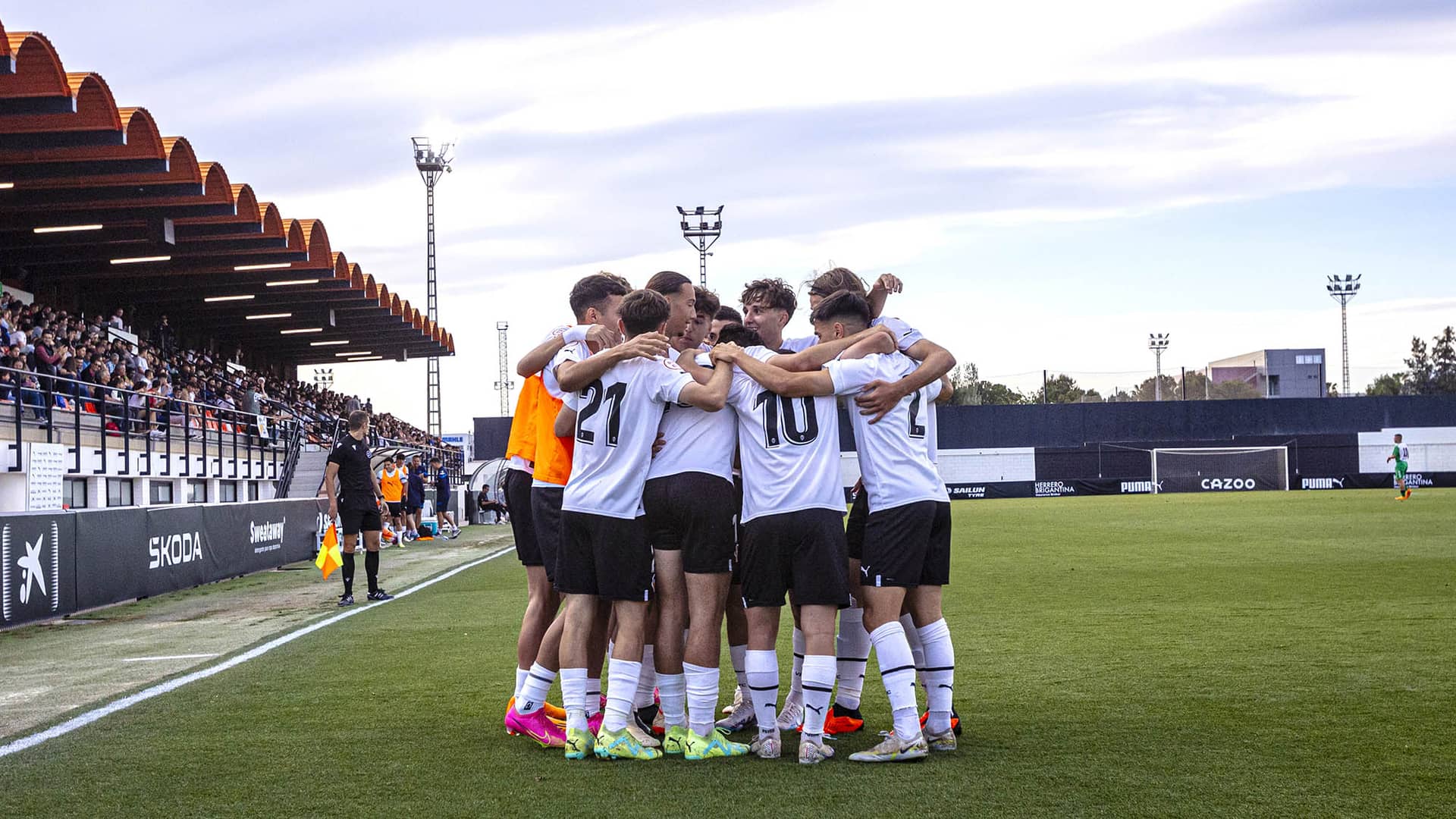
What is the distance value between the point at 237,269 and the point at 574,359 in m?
28.5

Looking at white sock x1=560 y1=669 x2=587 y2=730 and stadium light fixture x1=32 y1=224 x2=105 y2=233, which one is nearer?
white sock x1=560 y1=669 x2=587 y2=730

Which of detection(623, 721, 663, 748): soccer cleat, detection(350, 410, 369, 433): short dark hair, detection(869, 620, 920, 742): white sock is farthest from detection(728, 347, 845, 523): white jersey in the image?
detection(350, 410, 369, 433): short dark hair

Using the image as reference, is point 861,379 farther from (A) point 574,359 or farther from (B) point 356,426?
(B) point 356,426

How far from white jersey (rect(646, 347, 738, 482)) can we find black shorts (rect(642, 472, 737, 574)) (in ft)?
0.13

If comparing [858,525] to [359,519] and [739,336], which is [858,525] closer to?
[739,336]

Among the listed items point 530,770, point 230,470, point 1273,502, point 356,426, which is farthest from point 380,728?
point 1273,502

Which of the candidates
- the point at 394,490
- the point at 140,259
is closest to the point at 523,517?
the point at 394,490

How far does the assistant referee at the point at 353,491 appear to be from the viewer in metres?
12.3

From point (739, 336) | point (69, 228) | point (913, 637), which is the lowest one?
point (913, 637)

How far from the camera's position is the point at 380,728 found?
5.92m

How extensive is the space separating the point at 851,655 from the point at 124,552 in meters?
10.4

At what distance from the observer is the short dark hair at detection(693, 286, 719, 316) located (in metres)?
5.72

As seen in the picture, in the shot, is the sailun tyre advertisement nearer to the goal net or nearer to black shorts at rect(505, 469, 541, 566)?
black shorts at rect(505, 469, 541, 566)

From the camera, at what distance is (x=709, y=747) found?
5.09 metres
